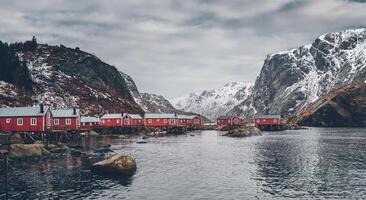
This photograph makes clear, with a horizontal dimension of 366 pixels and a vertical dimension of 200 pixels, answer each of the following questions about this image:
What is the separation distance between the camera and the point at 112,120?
163875 mm

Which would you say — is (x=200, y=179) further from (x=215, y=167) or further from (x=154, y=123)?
(x=154, y=123)

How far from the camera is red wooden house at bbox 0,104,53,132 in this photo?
9206cm

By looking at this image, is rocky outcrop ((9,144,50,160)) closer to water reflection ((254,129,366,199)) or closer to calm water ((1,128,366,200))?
calm water ((1,128,366,200))

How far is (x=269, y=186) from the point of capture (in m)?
45.7

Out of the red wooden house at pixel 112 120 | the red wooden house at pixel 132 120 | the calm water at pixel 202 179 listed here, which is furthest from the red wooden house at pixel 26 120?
the red wooden house at pixel 132 120

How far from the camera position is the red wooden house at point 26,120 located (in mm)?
92062

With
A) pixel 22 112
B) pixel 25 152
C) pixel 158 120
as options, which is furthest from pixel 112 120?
pixel 25 152

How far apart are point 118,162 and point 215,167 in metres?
16.0

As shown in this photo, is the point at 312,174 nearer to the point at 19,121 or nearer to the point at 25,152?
the point at 25,152

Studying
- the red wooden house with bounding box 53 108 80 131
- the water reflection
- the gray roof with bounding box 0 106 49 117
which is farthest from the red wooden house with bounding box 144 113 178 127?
the water reflection

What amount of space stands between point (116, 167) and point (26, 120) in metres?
50.4

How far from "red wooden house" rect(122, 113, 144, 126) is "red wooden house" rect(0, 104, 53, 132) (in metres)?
68.4

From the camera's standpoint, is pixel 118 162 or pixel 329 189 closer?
pixel 329 189

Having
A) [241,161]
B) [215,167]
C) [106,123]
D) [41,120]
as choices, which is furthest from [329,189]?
[106,123]
